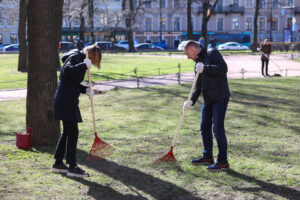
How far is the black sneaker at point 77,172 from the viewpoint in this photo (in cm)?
564

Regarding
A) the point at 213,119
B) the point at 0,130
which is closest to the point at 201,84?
the point at 213,119

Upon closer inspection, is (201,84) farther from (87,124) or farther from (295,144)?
(87,124)

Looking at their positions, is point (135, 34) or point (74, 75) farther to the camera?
point (135, 34)

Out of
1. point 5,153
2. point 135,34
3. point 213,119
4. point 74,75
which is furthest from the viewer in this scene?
point 135,34

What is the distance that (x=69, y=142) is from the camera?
564 cm

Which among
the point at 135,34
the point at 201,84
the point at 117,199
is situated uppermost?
the point at 135,34

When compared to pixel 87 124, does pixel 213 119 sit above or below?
above

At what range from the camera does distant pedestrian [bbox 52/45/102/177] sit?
17.2 feet

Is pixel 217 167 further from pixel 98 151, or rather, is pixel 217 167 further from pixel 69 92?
pixel 69 92

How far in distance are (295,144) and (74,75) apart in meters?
3.94

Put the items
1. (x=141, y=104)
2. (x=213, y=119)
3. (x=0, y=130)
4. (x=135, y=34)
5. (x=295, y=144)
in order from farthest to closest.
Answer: (x=135, y=34) < (x=141, y=104) < (x=0, y=130) < (x=295, y=144) < (x=213, y=119)

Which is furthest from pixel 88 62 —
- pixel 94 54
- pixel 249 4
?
pixel 249 4

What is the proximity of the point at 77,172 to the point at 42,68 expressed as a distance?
1935 mm

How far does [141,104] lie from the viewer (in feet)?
39.3
